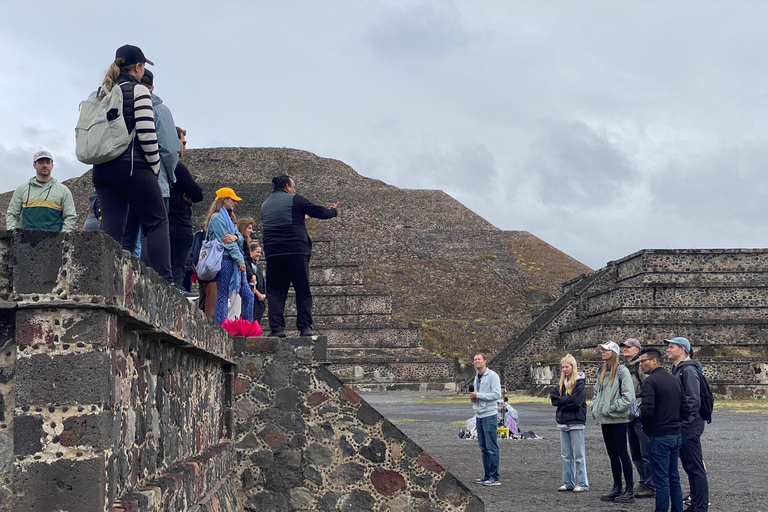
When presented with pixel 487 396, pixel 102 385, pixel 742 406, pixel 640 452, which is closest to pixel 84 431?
pixel 102 385

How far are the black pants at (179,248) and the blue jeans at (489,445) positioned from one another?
11.0 ft

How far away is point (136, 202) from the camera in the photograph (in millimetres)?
4664

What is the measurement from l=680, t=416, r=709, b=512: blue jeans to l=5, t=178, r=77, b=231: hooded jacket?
16.2 feet

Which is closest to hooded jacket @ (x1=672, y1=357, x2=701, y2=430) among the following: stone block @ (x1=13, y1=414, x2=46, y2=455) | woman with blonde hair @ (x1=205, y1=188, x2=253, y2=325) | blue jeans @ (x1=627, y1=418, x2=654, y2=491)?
blue jeans @ (x1=627, y1=418, x2=654, y2=491)

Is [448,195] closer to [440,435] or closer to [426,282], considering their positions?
[426,282]

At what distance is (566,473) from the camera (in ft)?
27.0

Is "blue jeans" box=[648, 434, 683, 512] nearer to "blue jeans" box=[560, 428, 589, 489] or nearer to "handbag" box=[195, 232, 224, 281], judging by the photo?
"blue jeans" box=[560, 428, 589, 489]

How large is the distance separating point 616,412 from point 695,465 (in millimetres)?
900

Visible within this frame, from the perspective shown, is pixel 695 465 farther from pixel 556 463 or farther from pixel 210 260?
pixel 210 260

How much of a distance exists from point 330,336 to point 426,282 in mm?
12878

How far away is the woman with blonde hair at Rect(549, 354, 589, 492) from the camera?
26.5ft

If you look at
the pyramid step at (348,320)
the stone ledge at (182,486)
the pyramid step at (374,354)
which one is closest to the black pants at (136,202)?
the stone ledge at (182,486)

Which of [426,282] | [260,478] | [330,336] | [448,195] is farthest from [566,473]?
[448,195]

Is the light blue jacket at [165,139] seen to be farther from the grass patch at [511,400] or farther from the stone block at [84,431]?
the grass patch at [511,400]
